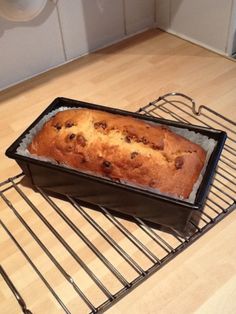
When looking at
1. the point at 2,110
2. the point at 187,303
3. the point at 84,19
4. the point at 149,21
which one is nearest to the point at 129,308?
the point at 187,303

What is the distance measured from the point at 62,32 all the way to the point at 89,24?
105mm

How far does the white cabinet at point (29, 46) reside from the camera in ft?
3.48

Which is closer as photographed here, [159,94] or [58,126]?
[58,126]

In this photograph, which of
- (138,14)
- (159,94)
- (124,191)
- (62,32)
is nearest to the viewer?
(124,191)

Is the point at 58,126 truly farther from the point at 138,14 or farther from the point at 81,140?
Answer: the point at 138,14

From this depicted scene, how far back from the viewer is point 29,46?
1113 millimetres

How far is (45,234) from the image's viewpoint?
0.70 m

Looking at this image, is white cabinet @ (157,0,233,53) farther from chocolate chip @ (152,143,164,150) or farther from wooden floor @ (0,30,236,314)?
chocolate chip @ (152,143,164,150)

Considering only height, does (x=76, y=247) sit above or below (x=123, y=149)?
below

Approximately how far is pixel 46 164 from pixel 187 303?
34cm

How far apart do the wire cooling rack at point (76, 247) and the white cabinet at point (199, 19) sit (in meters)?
0.55

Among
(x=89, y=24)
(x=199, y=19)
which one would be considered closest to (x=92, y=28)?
(x=89, y=24)

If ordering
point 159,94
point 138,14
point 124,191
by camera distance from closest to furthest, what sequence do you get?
point 124,191 < point 159,94 < point 138,14

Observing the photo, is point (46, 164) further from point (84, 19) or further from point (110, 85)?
point (84, 19)
